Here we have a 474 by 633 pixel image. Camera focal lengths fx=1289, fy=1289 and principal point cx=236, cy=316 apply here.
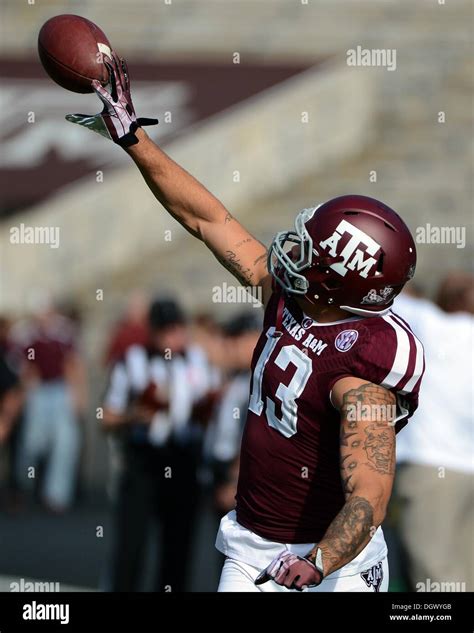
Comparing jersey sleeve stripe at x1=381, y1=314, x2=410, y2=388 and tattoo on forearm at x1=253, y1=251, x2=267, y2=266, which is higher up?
tattoo on forearm at x1=253, y1=251, x2=267, y2=266

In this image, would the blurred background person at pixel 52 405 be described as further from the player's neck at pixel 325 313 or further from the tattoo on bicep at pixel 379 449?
the tattoo on bicep at pixel 379 449

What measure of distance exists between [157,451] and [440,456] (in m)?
1.94

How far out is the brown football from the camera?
446 cm

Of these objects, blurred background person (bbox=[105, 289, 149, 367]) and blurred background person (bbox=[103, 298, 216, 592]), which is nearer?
blurred background person (bbox=[103, 298, 216, 592])

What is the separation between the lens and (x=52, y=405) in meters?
12.4

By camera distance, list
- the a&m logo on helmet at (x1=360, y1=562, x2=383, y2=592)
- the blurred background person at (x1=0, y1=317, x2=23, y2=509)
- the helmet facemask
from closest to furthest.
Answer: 1. the helmet facemask
2. the a&m logo on helmet at (x1=360, y1=562, x2=383, y2=592)
3. the blurred background person at (x1=0, y1=317, x2=23, y2=509)

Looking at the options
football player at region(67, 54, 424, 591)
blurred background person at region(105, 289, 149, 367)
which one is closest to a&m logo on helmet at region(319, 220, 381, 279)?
football player at region(67, 54, 424, 591)

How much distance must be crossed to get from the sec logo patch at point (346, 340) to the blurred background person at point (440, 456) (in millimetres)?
3283

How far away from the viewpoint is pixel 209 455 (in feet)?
26.5

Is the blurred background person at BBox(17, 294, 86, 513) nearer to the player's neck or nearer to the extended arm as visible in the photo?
the extended arm

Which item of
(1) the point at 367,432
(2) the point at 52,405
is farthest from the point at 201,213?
(2) the point at 52,405

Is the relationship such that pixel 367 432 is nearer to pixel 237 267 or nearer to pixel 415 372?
pixel 415 372

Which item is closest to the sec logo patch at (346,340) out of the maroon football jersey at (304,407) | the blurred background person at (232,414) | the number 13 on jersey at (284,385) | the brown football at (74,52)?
the maroon football jersey at (304,407)
